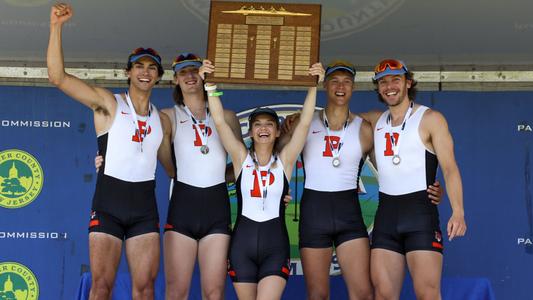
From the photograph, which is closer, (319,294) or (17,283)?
(319,294)

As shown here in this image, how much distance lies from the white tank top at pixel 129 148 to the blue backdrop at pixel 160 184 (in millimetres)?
1223

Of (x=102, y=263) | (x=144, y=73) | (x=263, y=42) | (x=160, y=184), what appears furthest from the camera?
(x=160, y=184)

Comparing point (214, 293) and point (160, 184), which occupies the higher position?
point (160, 184)

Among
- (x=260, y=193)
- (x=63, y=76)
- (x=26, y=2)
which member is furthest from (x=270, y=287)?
(x=26, y=2)

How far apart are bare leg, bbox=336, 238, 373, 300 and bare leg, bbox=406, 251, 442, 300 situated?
31 cm

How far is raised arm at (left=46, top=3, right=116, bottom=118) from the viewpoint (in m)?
3.85

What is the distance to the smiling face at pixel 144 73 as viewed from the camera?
4.20 metres

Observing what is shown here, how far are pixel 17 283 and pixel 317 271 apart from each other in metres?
2.30

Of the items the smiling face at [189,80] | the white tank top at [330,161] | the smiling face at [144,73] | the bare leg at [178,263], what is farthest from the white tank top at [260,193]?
the smiling face at [144,73]

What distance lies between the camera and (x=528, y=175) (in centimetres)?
527

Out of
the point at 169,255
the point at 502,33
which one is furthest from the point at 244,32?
the point at 502,33

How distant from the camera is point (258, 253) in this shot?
405 cm

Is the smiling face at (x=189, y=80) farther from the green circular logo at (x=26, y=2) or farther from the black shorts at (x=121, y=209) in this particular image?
the green circular logo at (x=26, y=2)

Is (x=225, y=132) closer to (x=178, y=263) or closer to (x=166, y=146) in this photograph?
(x=166, y=146)
